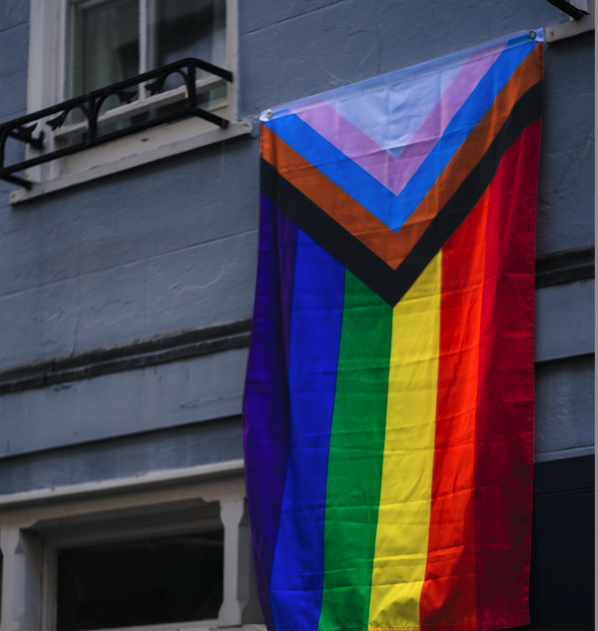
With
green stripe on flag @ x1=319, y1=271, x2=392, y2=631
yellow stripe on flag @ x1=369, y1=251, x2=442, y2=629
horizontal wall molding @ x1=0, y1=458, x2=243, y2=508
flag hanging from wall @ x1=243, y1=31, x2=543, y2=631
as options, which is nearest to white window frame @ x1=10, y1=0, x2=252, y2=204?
flag hanging from wall @ x1=243, y1=31, x2=543, y2=631

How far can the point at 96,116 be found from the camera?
18.0 ft

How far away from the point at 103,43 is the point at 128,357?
1919 mm

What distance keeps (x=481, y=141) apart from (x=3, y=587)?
3.16 m

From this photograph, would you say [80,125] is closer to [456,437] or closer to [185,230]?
[185,230]

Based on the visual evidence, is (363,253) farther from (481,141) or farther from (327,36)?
(327,36)

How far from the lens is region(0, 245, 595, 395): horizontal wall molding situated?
16.6 ft

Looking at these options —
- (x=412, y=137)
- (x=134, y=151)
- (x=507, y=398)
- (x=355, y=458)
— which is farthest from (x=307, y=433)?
(x=134, y=151)

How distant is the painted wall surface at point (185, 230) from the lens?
462cm

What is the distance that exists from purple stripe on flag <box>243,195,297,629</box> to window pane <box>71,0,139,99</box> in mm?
1522

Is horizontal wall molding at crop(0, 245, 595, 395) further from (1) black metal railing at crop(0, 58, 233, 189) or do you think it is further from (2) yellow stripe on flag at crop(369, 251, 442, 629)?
(1) black metal railing at crop(0, 58, 233, 189)

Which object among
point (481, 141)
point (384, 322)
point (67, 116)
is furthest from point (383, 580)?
point (67, 116)

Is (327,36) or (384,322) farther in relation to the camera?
(327,36)

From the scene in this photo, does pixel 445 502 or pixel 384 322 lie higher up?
pixel 384 322

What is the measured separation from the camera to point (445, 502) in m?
4.18
